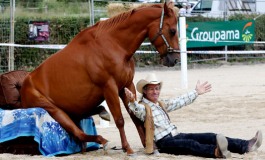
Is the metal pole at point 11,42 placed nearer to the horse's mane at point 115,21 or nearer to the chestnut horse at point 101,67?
the chestnut horse at point 101,67

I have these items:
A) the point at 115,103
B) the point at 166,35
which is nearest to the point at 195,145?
the point at 115,103

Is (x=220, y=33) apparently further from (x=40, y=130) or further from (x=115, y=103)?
(x=115, y=103)

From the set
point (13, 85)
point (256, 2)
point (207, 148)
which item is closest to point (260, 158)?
point (207, 148)

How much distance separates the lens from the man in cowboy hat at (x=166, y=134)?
8.05m

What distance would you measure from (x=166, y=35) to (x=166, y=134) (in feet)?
3.81

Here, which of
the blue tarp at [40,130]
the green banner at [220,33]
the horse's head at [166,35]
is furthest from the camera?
the green banner at [220,33]

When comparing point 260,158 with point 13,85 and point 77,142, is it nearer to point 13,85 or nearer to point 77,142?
point 77,142

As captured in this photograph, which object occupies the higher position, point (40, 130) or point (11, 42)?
point (11, 42)

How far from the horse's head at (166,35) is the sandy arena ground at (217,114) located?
1.16 metres

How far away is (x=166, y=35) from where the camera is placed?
8359 mm

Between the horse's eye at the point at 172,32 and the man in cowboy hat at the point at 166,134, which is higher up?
the horse's eye at the point at 172,32

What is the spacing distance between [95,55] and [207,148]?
5.71 feet

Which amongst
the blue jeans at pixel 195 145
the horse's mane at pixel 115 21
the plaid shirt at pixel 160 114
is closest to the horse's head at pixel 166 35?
the horse's mane at pixel 115 21

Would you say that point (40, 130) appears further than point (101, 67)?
Yes
